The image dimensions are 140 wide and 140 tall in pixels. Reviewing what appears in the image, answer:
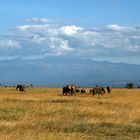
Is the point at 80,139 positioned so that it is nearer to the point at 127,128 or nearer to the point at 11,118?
the point at 127,128

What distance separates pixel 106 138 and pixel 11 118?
859cm

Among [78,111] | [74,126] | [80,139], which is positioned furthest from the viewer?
[78,111]

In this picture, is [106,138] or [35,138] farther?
[106,138]

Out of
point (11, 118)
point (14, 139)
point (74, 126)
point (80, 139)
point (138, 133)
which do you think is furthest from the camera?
point (11, 118)

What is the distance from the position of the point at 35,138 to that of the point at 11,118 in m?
10.2

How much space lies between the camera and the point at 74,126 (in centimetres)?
2392

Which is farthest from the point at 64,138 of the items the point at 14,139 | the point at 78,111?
the point at 78,111

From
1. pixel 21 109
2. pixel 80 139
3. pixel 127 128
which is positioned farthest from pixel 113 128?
pixel 21 109

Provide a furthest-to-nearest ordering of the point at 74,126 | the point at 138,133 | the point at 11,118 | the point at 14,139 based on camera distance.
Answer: the point at 11,118, the point at 74,126, the point at 138,133, the point at 14,139

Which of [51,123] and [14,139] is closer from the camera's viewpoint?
[14,139]

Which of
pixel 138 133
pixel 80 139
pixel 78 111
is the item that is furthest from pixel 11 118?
pixel 80 139

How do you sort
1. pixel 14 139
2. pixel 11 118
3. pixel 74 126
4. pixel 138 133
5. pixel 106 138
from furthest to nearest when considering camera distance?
1. pixel 11 118
2. pixel 74 126
3. pixel 138 133
4. pixel 106 138
5. pixel 14 139

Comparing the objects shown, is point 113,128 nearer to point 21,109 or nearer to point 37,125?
point 37,125

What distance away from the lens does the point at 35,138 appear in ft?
57.2
